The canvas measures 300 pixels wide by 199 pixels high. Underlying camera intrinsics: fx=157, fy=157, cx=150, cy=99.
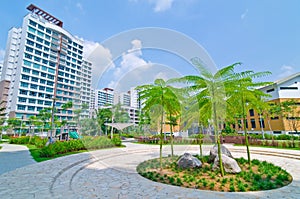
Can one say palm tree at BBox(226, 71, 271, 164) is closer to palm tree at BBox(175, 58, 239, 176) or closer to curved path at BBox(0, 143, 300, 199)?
palm tree at BBox(175, 58, 239, 176)

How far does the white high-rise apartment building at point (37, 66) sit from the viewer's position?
45031 mm

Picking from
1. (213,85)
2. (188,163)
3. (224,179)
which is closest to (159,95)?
(213,85)

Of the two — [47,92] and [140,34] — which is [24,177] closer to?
[140,34]

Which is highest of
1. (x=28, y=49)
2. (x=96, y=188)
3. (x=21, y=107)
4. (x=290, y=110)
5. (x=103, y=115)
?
(x=28, y=49)

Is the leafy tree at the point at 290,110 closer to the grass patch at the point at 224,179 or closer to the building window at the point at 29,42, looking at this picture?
the grass patch at the point at 224,179

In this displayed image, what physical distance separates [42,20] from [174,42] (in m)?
59.7

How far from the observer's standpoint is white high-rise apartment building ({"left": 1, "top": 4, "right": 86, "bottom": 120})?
45.0 m

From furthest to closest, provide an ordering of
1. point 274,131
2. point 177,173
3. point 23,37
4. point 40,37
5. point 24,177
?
point 40,37 < point 23,37 < point 274,131 < point 177,173 < point 24,177

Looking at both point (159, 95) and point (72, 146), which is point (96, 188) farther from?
point (72, 146)

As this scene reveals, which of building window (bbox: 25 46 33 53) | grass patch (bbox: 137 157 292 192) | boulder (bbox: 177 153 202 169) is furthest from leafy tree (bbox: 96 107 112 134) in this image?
grass patch (bbox: 137 157 292 192)

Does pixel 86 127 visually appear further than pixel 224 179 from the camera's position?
Yes

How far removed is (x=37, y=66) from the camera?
159 ft

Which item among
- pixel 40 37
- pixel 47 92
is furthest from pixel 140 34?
pixel 40 37

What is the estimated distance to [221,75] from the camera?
612cm
